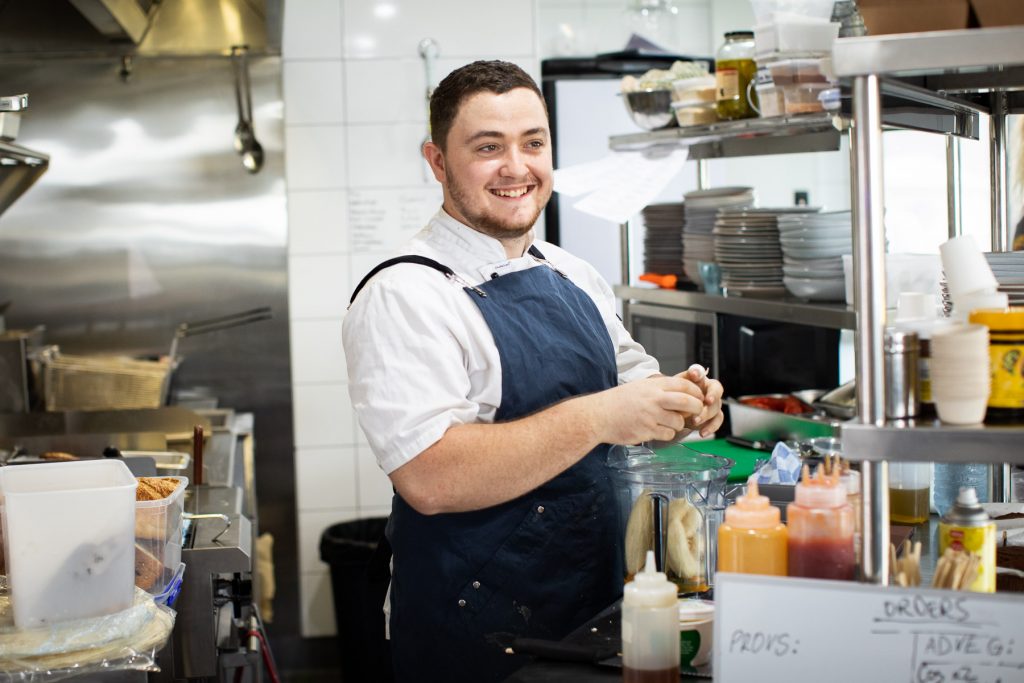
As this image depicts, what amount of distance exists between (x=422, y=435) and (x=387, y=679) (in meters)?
2.48

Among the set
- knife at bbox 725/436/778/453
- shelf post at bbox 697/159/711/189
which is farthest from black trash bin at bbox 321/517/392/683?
shelf post at bbox 697/159/711/189

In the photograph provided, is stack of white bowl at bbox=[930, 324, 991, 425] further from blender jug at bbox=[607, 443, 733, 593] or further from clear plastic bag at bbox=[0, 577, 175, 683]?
clear plastic bag at bbox=[0, 577, 175, 683]

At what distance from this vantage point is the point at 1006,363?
1.30 m

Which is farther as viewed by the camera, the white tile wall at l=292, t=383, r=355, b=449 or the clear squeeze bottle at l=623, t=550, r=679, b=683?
the white tile wall at l=292, t=383, r=355, b=449

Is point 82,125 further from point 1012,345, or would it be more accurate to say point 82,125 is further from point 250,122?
point 1012,345

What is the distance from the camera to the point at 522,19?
4387mm

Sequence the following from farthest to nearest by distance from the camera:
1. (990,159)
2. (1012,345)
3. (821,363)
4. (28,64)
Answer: (28,64)
(821,363)
(990,159)
(1012,345)

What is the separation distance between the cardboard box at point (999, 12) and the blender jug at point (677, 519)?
30.0 inches

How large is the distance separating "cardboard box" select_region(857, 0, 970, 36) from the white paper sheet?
1817 millimetres

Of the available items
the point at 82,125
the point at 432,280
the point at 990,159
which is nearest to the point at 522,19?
the point at 82,125

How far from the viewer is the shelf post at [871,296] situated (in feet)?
4.21

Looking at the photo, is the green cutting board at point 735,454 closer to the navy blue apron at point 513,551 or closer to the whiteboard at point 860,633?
the navy blue apron at point 513,551

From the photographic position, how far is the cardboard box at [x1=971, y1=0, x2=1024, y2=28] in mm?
1351

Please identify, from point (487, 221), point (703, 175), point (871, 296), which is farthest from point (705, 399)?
point (703, 175)
